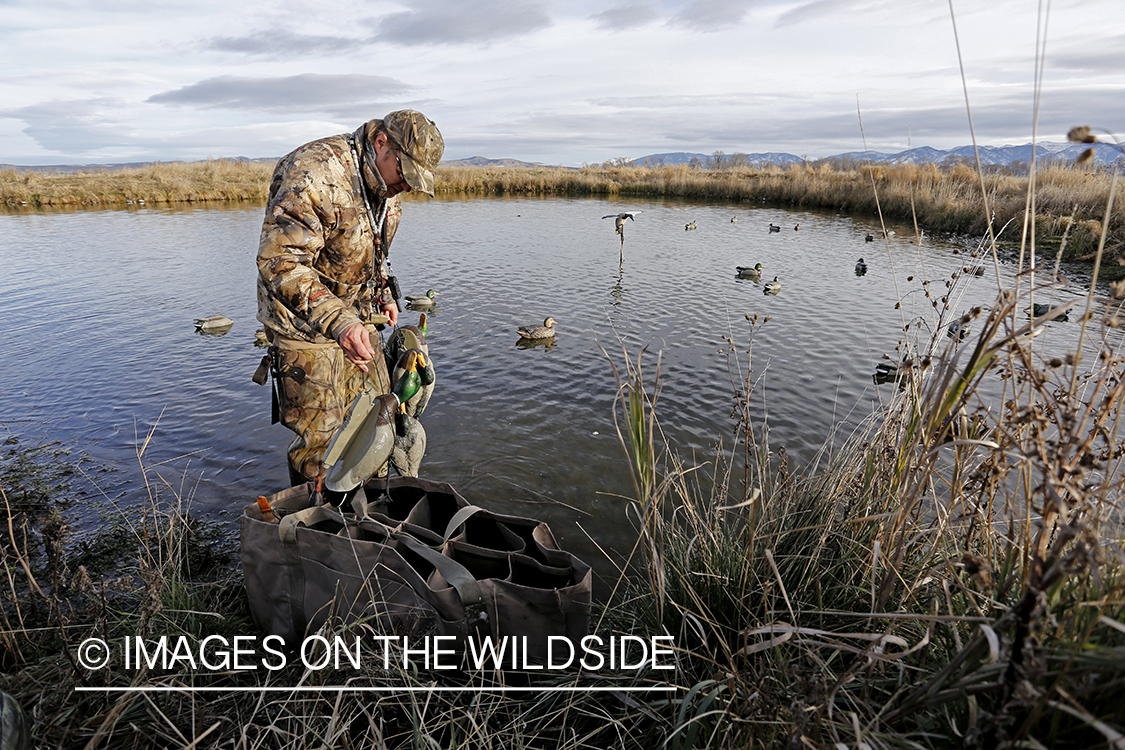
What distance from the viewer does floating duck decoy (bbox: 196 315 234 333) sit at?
9117mm

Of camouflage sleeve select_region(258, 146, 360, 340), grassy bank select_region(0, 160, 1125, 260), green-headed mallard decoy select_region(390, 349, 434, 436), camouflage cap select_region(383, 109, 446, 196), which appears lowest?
green-headed mallard decoy select_region(390, 349, 434, 436)

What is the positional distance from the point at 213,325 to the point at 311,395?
23.3ft

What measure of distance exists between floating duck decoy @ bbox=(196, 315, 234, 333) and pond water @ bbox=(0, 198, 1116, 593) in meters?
0.23

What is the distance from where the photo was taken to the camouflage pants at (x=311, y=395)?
3342 millimetres

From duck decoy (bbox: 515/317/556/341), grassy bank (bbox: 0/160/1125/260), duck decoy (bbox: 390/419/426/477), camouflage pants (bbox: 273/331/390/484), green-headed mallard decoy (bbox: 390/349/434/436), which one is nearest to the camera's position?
green-headed mallard decoy (bbox: 390/349/434/436)

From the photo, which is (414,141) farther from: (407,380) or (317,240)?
(407,380)

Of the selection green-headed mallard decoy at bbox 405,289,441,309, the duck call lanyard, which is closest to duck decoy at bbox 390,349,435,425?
the duck call lanyard

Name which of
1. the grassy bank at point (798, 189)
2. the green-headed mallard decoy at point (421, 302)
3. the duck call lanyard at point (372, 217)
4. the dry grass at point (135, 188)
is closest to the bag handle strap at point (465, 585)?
the duck call lanyard at point (372, 217)

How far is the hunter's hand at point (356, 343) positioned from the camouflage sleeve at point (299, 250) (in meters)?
0.04

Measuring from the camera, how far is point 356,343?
9.60 feet

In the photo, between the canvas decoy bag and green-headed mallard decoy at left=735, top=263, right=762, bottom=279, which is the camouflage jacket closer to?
the canvas decoy bag

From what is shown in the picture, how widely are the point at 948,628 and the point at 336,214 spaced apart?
132 inches

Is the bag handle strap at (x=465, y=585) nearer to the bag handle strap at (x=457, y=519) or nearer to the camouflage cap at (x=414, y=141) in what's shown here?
the bag handle strap at (x=457, y=519)

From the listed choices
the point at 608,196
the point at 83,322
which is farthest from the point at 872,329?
the point at 608,196
